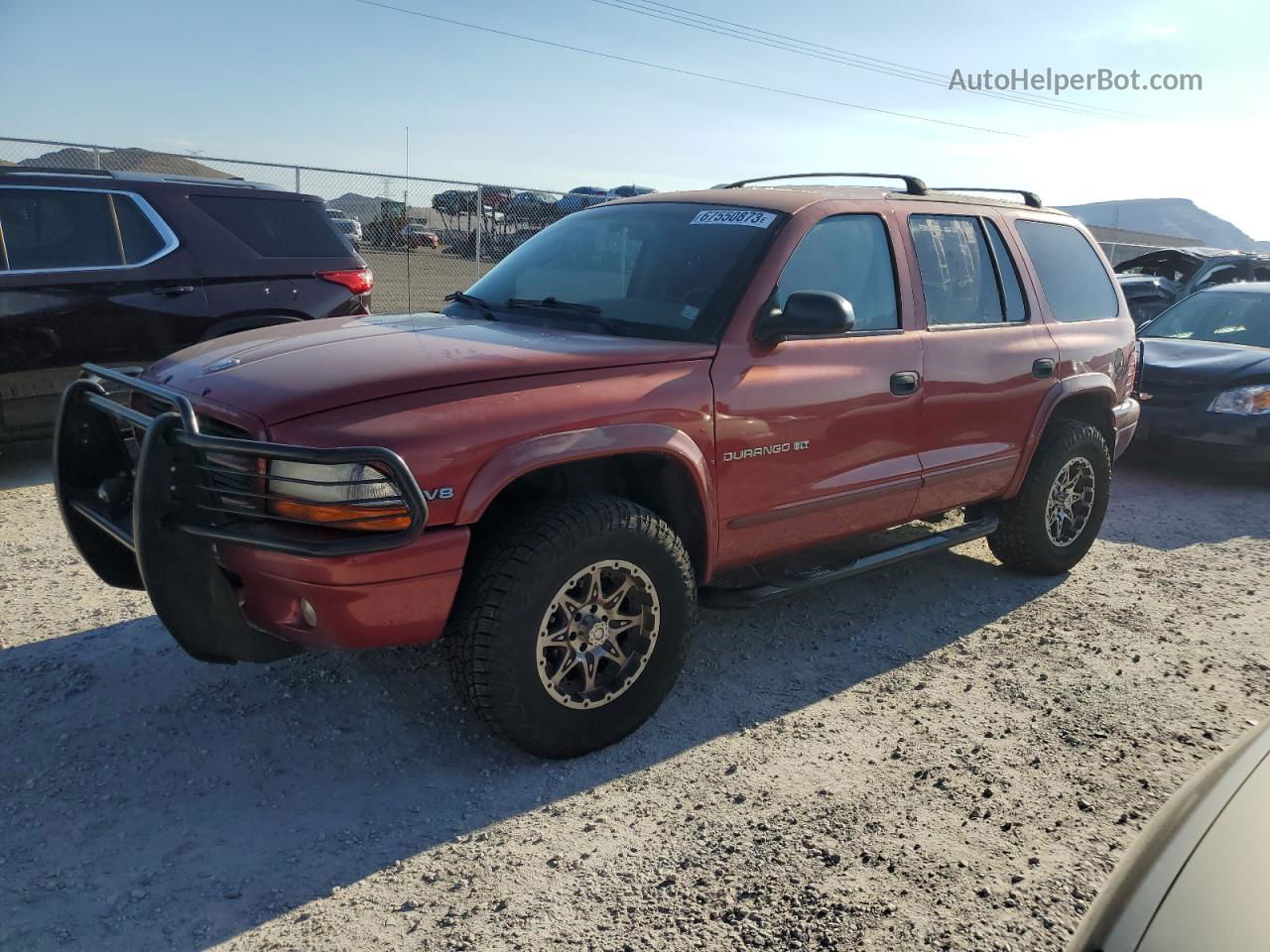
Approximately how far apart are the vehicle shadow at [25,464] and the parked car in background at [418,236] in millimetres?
7026

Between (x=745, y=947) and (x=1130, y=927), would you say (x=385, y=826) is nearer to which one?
(x=745, y=947)

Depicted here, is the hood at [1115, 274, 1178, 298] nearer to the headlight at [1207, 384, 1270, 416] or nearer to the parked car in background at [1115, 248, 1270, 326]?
the parked car in background at [1115, 248, 1270, 326]

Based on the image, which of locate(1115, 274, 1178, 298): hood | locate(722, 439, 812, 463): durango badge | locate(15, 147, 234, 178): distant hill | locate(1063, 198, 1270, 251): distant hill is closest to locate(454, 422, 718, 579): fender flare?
locate(722, 439, 812, 463): durango badge

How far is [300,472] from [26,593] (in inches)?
97.0

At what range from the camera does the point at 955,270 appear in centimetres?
443

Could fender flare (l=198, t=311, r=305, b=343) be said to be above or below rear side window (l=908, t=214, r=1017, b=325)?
below

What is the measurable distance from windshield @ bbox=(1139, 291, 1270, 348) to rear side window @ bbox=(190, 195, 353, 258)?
7.11 meters

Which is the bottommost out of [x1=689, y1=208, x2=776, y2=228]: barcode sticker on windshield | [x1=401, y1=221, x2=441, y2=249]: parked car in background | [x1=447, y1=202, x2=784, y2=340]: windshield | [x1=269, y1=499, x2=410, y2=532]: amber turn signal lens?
[x1=269, y1=499, x2=410, y2=532]: amber turn signal lens

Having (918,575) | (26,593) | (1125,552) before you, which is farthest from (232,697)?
(1125,552)

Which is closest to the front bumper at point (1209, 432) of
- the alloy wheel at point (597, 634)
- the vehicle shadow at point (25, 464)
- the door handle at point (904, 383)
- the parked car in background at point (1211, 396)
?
the parked car in background at point (1211, 396)

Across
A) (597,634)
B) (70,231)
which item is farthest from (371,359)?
(70,231)

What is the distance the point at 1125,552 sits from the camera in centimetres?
576

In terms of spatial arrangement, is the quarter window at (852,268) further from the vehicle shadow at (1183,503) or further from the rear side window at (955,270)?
the vehicle shadow at (1183,503)

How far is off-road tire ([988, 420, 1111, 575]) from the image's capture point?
486 cm
